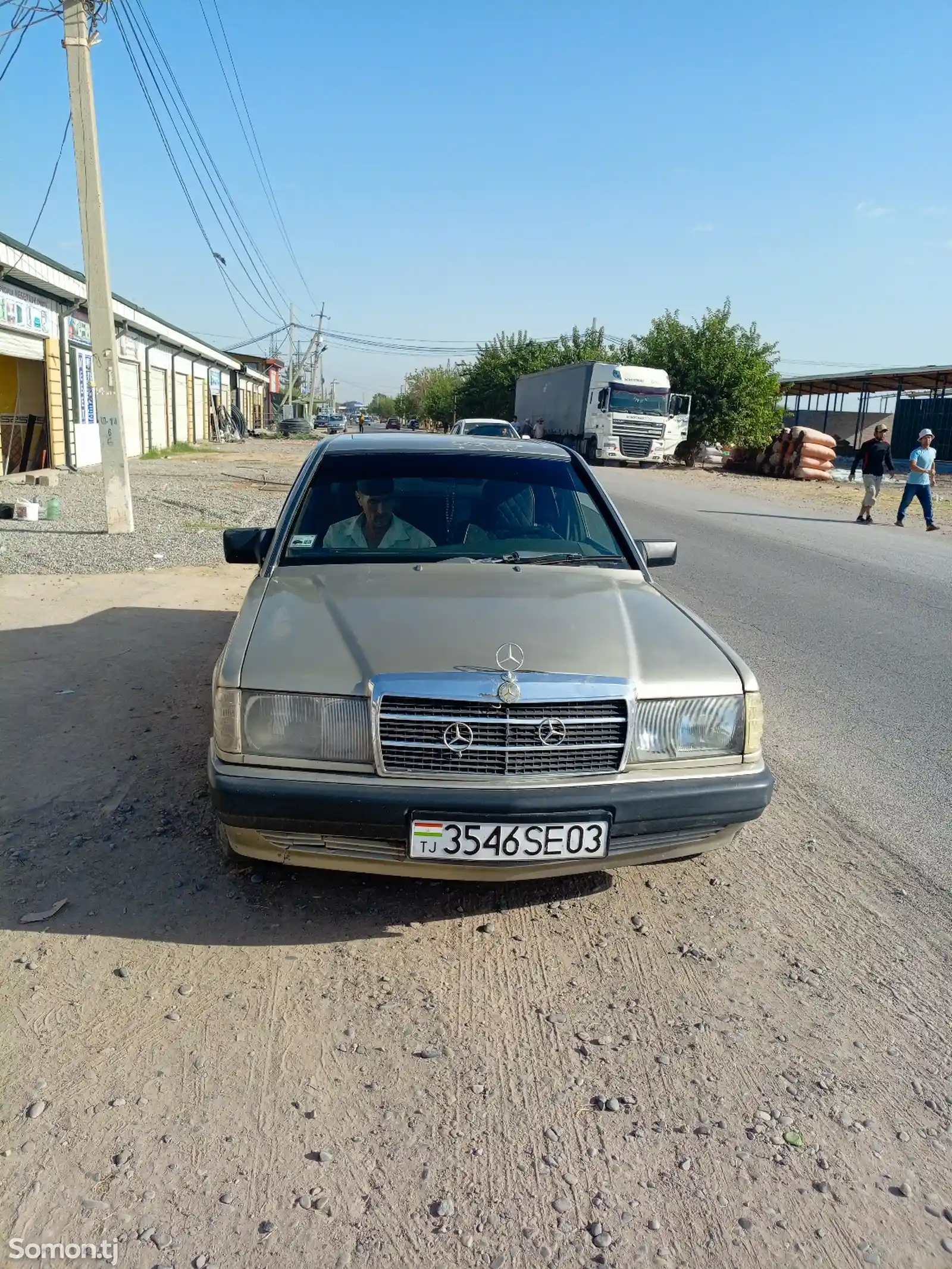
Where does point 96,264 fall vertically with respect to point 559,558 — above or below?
above

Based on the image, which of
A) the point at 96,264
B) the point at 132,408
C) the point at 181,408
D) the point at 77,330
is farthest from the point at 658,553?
the point at 181,408

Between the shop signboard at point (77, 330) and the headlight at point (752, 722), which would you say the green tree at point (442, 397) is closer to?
the shop signboard at point (77, 330)

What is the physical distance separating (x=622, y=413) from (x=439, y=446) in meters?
30.6

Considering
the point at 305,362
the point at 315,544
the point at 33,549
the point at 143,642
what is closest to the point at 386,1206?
the point at 315,544

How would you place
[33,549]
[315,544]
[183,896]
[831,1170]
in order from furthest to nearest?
[33,549] < [315,544] < [183,896] < [831,1170]

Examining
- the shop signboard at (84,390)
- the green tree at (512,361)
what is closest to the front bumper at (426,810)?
the shop signboard at (84,390)

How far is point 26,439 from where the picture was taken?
757 inches

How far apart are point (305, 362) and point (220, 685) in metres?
108

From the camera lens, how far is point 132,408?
26.9 meters

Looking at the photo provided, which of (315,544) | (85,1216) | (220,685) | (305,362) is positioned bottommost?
(85,1216)

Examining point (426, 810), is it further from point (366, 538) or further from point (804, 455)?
point (804, 455)

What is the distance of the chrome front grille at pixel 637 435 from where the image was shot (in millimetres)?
34000

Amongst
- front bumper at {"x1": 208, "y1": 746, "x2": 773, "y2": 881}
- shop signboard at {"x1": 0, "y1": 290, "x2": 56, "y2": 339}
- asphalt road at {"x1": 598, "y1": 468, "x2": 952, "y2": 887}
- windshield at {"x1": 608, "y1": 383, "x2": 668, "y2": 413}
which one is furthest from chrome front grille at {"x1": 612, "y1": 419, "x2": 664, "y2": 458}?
front bumper at {"x1": 208, "y1": 746, "x2": 773, "y2": 881}

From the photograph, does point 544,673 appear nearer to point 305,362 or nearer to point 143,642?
point 143,642
